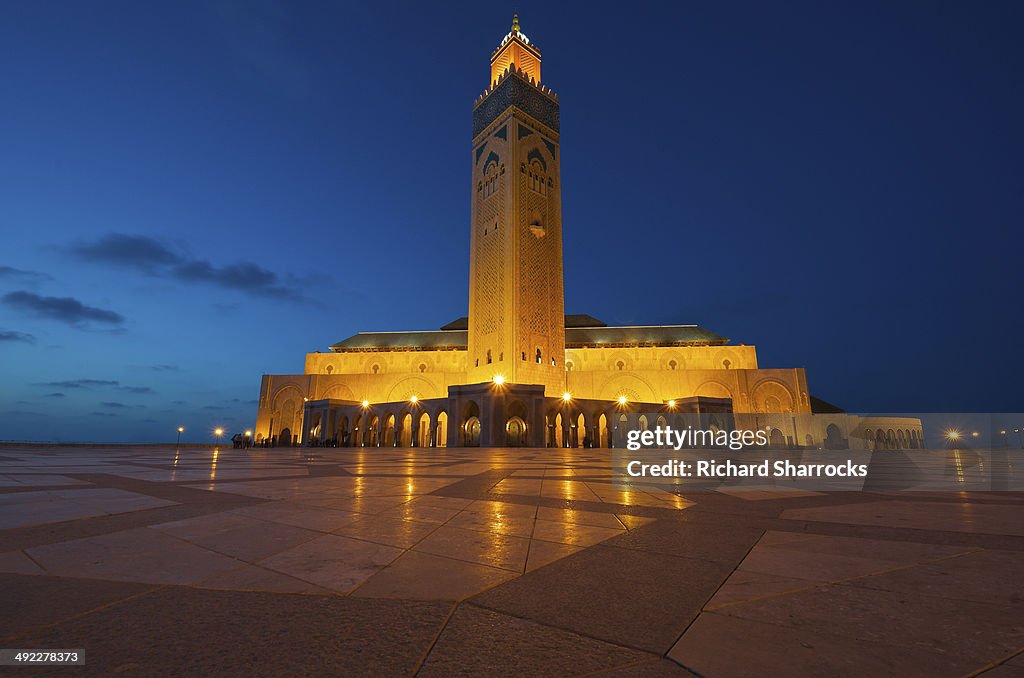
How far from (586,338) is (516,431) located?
63.8 ft

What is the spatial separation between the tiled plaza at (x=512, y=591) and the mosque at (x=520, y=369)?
29315mm

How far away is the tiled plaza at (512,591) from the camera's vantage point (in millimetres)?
1332

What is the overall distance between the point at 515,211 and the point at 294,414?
29471 mm

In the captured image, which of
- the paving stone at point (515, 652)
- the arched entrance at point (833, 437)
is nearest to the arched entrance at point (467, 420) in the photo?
the arched entrance at point (833, 437)

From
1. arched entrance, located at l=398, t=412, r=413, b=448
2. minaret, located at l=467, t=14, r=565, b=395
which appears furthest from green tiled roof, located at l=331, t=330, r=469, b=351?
arched entrance, located at l=398, t=412, r=413, b=448

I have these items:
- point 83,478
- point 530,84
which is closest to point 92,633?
point 83,478

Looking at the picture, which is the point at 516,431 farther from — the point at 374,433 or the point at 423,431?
the point at 374,433

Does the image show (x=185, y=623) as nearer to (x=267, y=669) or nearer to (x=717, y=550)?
(x=267, y=669)

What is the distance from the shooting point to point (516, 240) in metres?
41.1

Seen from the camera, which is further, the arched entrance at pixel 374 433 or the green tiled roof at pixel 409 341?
the green tiled roof at pixel 409 341

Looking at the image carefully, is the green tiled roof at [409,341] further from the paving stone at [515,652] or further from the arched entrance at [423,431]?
the paving stone at [515,652]

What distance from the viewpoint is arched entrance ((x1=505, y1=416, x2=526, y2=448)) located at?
3478cm

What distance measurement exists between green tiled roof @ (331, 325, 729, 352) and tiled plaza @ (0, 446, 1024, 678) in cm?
4774

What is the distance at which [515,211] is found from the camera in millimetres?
41562
